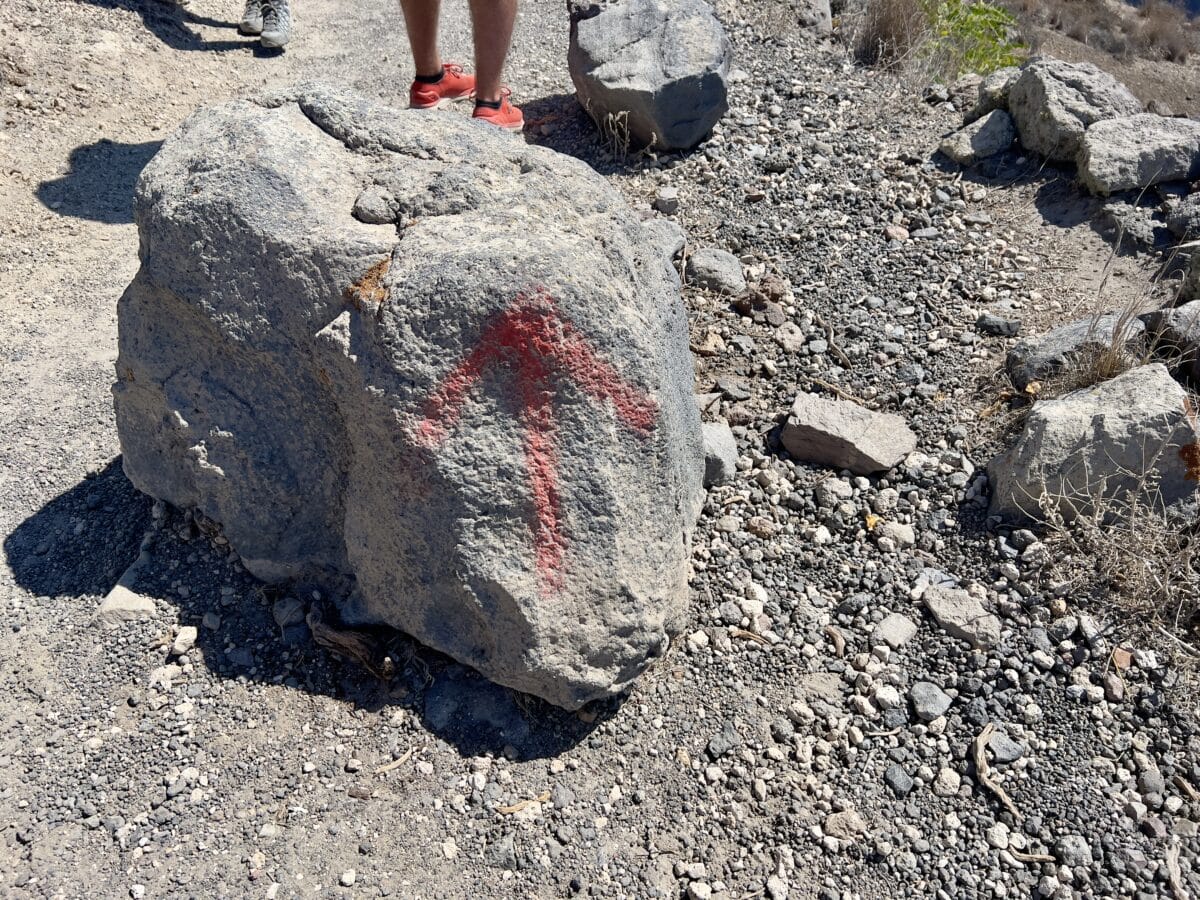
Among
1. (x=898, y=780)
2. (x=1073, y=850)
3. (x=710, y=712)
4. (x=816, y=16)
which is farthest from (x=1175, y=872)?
(x=816, y=16)

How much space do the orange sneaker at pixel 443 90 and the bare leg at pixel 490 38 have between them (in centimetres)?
29

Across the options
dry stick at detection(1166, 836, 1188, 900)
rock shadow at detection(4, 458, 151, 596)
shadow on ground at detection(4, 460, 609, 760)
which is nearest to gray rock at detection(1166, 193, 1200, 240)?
dry stick at detection(1166, 836, 1188, 900)

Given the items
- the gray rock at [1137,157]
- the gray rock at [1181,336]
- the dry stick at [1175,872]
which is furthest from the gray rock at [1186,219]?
the dry stick at [1175,872]

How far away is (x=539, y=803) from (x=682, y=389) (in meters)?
1.09

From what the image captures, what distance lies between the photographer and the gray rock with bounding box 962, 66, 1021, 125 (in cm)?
421

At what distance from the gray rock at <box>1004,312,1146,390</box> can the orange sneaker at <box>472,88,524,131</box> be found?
2.33 metres

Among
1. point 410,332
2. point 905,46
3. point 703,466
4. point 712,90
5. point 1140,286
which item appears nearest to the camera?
point 410,332

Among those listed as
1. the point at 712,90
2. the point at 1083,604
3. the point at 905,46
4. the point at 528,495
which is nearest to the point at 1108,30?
the point at 905,46

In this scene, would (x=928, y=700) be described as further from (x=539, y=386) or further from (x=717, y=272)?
(x=717, y=272)

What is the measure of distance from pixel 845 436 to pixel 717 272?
0.97 metres

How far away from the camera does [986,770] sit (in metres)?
2.20

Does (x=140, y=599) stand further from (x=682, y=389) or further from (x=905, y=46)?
(x=905, y=46)

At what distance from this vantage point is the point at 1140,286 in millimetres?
3402

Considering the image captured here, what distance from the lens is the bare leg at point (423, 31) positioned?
13.3ft
